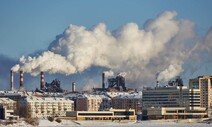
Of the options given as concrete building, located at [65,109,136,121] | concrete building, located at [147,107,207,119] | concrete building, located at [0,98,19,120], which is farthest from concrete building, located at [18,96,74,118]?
concrete building, located at [147,107,207,119]

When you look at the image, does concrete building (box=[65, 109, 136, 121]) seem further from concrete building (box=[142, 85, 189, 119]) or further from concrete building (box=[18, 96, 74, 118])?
concrete building (box=[142, 85, 189, 119])

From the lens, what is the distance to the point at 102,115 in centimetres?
15800

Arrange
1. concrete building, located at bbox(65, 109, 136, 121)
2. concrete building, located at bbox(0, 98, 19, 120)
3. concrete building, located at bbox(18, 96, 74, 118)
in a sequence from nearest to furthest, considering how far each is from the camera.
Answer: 1. concrete building, located at bbox(0, 98, 19, 120)
2. concrete building, located at bbox(65, 109, 136, 121)
3. concrete building, located at bbox(18, 96, 74, 118)

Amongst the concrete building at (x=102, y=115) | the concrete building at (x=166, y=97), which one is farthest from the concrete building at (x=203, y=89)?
the concrete building at (x=102, y=115)

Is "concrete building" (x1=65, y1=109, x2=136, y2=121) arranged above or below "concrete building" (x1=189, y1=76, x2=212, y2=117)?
below

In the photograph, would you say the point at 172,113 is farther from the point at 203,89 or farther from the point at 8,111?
the point at 8,111

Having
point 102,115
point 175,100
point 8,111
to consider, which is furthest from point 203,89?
point 8,111

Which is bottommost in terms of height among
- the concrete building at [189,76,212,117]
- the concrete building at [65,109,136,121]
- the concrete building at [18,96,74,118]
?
the concrete building at [65,109,136,121]

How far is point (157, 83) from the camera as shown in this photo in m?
195

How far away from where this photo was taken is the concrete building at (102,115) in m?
152

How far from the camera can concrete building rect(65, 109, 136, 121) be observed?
152 m

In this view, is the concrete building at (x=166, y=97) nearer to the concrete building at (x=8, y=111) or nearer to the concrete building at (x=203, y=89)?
the concrete building at (x=203, y=89)

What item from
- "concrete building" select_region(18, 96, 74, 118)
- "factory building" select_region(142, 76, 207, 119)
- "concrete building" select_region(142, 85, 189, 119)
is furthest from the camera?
"concrete building" select_region(142, 85, 189, 119)

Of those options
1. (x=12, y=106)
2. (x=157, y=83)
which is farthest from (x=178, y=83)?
(x=12, y=106)
